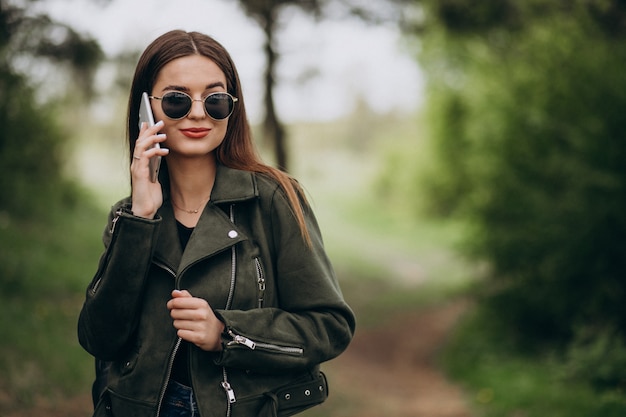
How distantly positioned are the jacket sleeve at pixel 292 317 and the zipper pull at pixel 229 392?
0.22 feet

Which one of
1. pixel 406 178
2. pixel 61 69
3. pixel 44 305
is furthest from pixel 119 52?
pixel 406 178

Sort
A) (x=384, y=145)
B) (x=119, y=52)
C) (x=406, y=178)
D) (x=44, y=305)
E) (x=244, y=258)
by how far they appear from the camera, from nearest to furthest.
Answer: (x=244, y=258)
(x=44, y=305)
(x=119, y=52)
(x=406, y=178)
(x=384, y=145)

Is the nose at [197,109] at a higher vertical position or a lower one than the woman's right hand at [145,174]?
higher

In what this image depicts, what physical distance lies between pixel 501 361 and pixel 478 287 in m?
1.43

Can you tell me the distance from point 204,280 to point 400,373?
29.1 feet

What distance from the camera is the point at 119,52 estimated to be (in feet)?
37.8

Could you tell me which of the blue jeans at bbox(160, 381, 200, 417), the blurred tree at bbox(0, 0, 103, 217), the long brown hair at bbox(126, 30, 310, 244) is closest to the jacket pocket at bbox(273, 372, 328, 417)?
the blue jeans at bbox(160, 381, 200, 417)

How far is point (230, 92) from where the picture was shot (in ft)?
7.90

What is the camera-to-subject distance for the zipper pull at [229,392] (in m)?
2.12

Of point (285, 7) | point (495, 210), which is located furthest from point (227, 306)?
point (285, 7)

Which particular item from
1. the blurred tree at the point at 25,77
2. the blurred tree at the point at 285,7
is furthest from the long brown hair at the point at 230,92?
the blurred tree at the point at 285,7

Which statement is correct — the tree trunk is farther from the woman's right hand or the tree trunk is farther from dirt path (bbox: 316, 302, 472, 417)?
the woman's right hand

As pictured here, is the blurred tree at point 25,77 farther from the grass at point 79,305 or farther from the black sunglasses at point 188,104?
the black sunglasses at point 188,104

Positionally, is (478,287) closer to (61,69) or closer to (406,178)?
(61,69)
